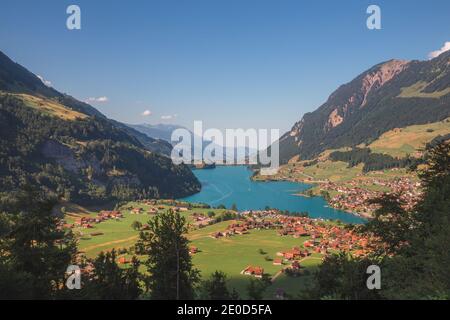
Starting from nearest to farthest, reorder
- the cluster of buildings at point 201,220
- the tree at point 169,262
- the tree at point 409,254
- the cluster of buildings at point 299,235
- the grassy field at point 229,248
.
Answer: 1. the tree at point 409,254
2. the tree at point 169,262
3. the grassy field at point 229,248
4. the cluster of buildings at point 299,235
5. the cluster of buildings at point 201,220

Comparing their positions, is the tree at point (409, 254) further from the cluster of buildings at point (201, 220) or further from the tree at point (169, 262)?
the cluster of buildings at point (201, 220)

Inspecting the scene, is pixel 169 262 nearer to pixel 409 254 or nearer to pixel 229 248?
pixel 409 254

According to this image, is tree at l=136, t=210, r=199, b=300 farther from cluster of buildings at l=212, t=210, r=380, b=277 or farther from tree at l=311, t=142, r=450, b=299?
cluster of buildings at l=212, t=210, r=380, b=277

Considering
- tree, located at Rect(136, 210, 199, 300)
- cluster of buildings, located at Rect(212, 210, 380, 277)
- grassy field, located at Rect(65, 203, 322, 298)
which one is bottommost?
grassy field, located at Rect(65, 203, 322, 298)

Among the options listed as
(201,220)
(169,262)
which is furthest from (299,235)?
(169,262)

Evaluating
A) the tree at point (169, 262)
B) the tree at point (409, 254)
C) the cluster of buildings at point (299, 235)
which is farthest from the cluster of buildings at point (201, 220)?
the tree at point (169, 262)

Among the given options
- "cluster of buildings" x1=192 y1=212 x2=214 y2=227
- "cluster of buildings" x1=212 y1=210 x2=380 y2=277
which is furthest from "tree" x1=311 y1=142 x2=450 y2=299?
"cluster of buildings" x1=192 y1=212 x2=214 y2=227

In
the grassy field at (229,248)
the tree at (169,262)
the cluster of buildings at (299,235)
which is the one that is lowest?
the grassy field at (229,248)
